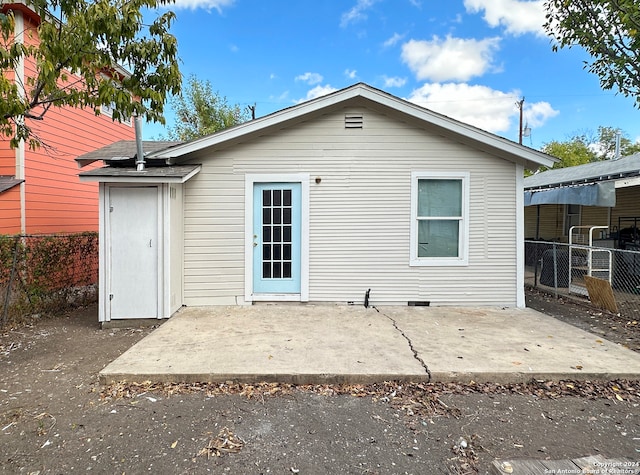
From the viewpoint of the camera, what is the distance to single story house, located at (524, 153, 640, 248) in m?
8.15

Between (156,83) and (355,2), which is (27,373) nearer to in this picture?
(156,83)

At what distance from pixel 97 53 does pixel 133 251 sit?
2594 millimetres

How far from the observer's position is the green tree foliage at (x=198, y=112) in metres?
20.5

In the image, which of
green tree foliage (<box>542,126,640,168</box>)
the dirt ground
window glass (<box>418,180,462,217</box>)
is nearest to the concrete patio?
the dirt ground

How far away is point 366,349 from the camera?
4.09 meters

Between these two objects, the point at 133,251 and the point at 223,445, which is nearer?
the point at 223,445

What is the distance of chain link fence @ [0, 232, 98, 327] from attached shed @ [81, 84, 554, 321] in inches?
66.3

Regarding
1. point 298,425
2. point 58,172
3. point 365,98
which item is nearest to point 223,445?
point 298,425

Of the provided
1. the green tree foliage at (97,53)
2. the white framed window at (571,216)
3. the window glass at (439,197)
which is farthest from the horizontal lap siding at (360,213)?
the white framed window at (571,216)

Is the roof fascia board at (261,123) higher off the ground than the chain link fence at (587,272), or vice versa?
the roof fascia board at (261,123)

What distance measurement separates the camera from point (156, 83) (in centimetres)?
470

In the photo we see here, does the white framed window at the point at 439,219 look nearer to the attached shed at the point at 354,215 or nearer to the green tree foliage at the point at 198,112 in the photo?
the attached shed at the point at 354,215

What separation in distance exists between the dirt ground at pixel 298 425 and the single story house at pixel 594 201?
6446mm

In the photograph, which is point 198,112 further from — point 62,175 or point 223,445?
point 223,445
